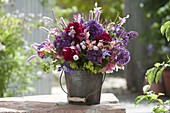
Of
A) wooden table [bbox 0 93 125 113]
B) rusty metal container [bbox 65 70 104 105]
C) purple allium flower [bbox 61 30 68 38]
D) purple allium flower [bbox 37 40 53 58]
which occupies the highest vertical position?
purple allium flower [bbox 61 30 68 38]

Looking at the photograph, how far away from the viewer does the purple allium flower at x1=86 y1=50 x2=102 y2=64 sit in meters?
2.17

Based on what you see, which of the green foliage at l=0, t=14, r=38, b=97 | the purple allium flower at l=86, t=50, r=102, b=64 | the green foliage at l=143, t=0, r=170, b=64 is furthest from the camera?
the green foliage at l=143, t=0, r=170, b=64

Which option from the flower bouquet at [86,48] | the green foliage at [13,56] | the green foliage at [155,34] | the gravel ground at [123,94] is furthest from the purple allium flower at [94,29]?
the green foliage at [155,34]

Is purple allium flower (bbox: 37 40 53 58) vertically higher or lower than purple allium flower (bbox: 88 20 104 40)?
lower

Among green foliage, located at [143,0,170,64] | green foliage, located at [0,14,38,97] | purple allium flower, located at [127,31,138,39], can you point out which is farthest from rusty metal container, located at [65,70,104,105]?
green foliage, located at [143,0,170,64]

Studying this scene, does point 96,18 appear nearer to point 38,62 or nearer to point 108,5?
point 38,62

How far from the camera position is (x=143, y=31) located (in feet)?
20.4

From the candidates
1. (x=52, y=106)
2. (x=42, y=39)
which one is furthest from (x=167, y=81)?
(x=52, y=106)

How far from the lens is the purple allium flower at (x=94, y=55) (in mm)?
2172

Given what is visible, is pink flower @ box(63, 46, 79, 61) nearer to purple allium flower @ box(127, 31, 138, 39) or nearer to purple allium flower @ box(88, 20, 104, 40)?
purple allium flower @ box(88, 20, 104, 40)

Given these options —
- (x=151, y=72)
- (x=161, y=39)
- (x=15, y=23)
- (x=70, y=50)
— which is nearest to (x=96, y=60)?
(x=70, y=50)

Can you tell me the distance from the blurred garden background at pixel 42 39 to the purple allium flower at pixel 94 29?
5.86 ft

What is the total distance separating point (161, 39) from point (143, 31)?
27 centimetres

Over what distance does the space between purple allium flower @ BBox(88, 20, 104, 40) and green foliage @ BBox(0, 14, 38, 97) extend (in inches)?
80.6
